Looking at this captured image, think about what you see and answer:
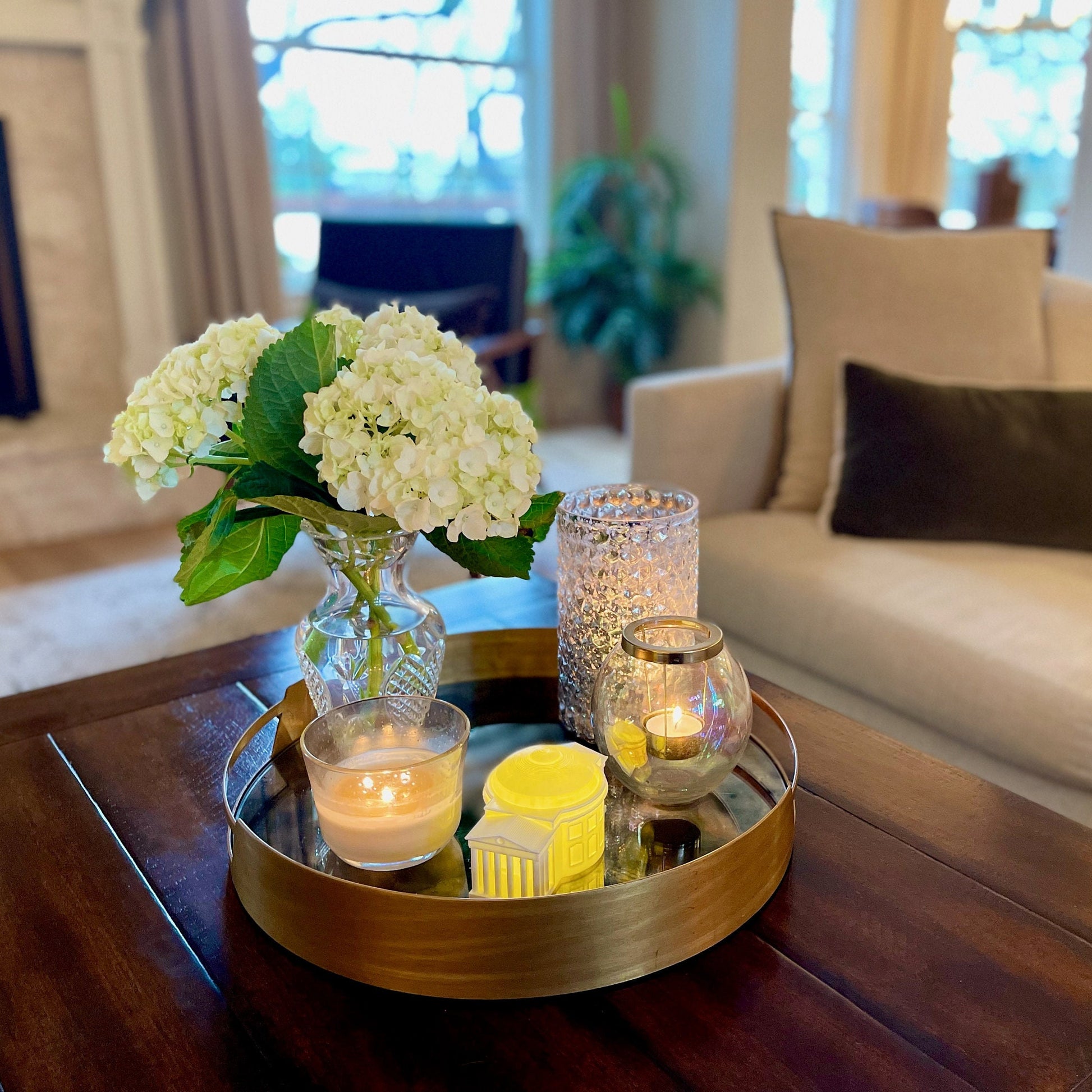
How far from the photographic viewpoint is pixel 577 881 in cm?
75

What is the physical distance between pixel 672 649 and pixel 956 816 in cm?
30

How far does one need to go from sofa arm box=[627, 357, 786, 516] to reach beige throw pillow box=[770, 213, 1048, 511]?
0.17 ft

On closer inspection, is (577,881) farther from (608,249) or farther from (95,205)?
(608,249)

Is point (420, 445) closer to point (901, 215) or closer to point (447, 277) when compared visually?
point (447, 277)

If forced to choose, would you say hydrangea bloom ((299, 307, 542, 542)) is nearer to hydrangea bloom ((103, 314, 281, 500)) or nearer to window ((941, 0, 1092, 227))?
hydrangea bloom ((103, 314, 281, 500))

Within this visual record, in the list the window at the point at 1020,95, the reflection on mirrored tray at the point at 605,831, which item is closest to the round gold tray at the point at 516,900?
the reflection on mirrored tray at the point at 605,831

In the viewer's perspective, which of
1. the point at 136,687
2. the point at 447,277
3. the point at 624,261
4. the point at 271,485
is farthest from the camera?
the point at 624,261

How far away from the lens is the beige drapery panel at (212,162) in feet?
10.9

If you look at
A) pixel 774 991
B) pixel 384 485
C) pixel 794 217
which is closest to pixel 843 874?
pixel 774 991

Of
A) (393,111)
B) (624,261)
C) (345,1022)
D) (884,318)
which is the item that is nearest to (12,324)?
(393,111)

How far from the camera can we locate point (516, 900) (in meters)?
0.66

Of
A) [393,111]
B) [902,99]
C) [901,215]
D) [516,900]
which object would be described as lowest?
[516,900]

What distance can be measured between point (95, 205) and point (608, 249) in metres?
1.90

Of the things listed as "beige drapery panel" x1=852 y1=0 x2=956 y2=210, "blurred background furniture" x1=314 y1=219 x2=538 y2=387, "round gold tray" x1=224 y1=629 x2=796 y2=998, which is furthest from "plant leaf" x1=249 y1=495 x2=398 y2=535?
"beige drapery panel" x1=852 y1=0 x2=956 y2=210
